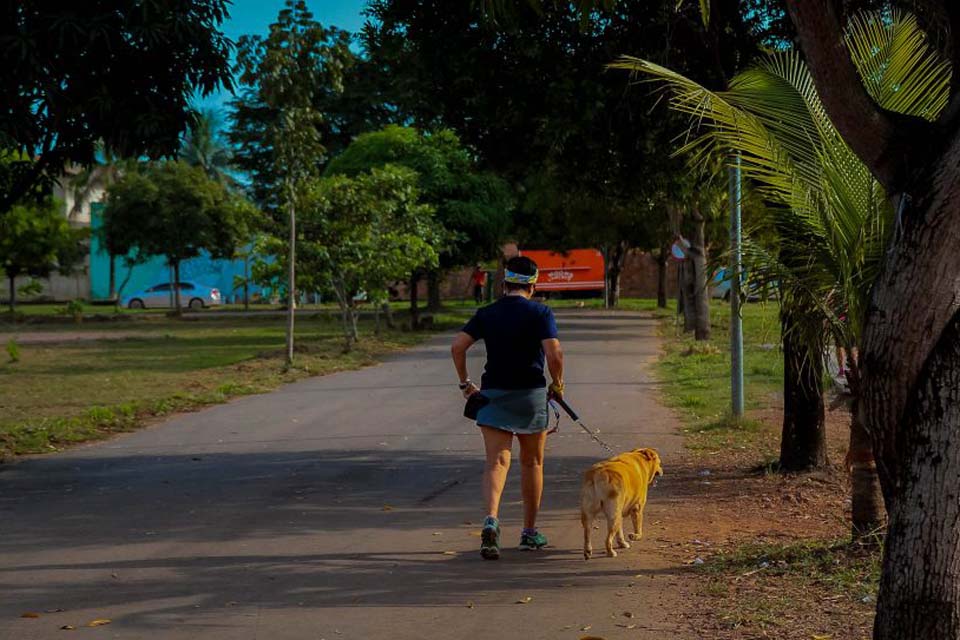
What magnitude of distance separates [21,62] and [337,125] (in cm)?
4719

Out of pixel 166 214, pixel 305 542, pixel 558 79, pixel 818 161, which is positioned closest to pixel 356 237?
pixel 558 79

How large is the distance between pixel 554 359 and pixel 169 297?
201 feet

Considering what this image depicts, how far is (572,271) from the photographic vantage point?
6562cm

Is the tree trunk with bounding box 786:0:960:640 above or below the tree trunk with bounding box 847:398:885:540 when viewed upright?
above

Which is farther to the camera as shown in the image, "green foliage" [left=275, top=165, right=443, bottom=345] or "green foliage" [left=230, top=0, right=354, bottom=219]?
"green foliage" [left=275, top=165, right=443, bottom=345]

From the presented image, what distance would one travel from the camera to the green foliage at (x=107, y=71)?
1115 cm

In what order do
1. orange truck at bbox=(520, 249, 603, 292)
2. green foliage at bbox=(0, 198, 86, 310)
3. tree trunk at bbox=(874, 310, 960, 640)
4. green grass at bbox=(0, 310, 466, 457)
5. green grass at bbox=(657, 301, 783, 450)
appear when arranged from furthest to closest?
orange truck at bbox=(520, 249, 603, 292) → green foliage at bbox=(0, 198, 86, 310) → green grass at bbox=(0, 310, 466, 457) → green grass at bbox=(657, 301, 783, 450) → tree trunk at bbox=(874, 310, 960, 640)

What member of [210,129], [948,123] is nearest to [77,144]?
[948,123]

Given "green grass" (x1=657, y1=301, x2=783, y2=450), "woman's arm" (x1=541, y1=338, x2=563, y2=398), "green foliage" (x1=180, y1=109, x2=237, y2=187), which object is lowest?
"green grass" (x1=657, y1=301, x2=783, y2=450)

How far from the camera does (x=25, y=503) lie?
957cm

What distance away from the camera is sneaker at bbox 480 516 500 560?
7.41 meters

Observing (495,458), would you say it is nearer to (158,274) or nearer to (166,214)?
(166,214)

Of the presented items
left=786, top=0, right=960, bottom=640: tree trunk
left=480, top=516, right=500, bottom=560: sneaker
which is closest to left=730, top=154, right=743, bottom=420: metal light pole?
left=480, top=516, right=500, bottom=560: sneaker

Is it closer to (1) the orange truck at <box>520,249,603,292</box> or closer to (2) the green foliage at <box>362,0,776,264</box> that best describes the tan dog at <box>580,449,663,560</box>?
(2) the green foliage at <box>362,0,776,264</box>
